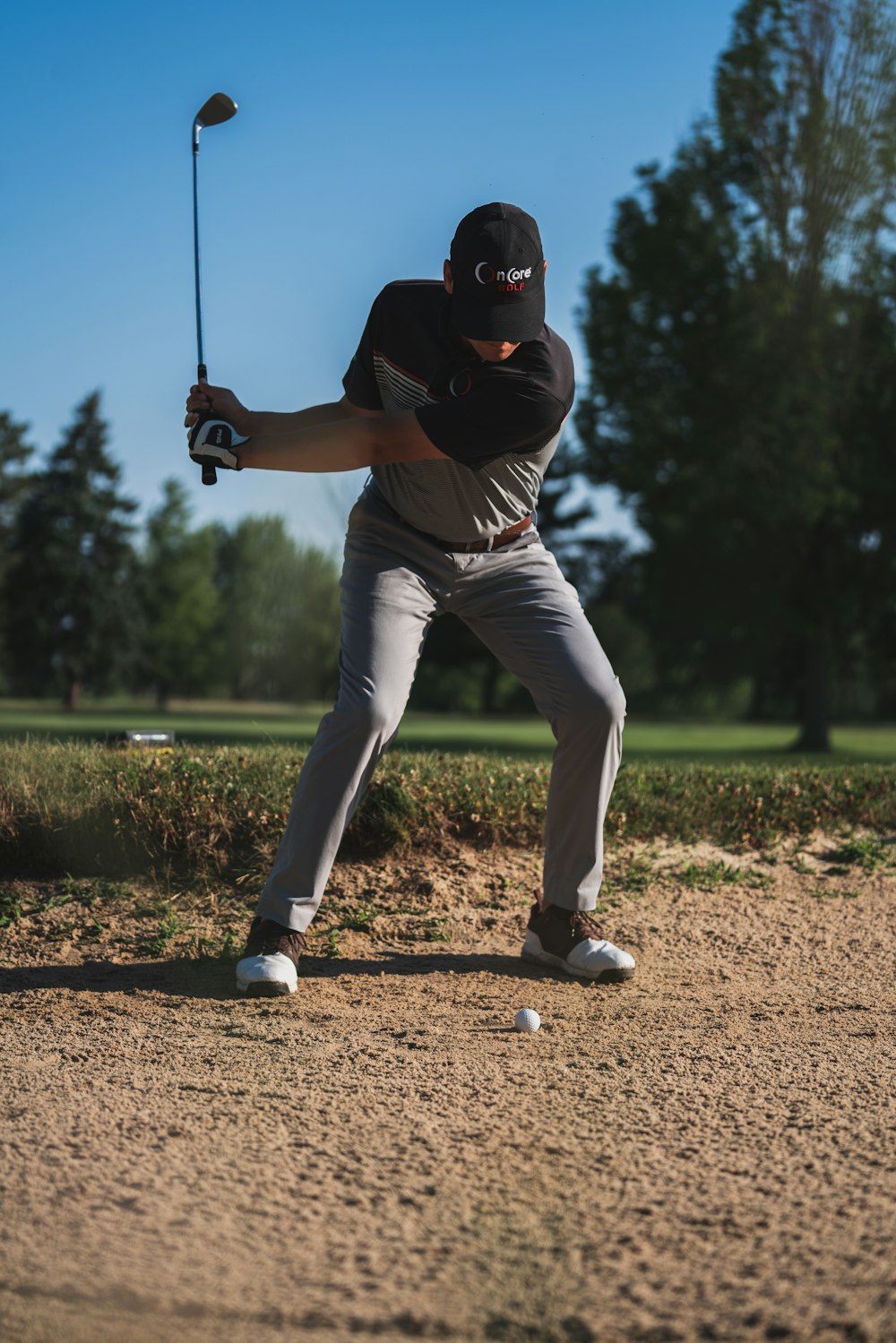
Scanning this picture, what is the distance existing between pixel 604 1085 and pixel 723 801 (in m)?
3.25

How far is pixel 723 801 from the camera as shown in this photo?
625 cm

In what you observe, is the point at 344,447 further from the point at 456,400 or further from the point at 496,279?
the point at 496,279

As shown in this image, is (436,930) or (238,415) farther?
(436,930)

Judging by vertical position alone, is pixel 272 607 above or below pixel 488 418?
above

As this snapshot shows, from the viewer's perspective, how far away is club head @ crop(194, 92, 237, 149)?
5.19 metres

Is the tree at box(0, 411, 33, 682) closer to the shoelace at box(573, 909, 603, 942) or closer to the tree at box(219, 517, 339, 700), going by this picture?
the tree at box(219, 517, 339, 700)

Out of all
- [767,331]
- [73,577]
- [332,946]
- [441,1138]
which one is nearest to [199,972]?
[332,946]

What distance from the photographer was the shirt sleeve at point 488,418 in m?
3.89

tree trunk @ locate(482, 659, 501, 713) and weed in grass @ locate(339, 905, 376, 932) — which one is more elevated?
tree trunk @ locate(482, 659, 501, 713)

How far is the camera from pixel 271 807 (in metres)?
5.21

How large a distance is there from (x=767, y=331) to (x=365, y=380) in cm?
1794

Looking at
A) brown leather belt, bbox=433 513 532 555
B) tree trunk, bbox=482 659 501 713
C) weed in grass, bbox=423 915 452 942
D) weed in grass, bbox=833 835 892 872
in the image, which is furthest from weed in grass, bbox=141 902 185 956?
tree trunk, bbox=482 659 501 713

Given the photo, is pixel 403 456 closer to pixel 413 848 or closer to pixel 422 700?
pixel 413 848

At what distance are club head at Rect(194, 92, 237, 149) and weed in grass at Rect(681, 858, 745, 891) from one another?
3649 millimetres
